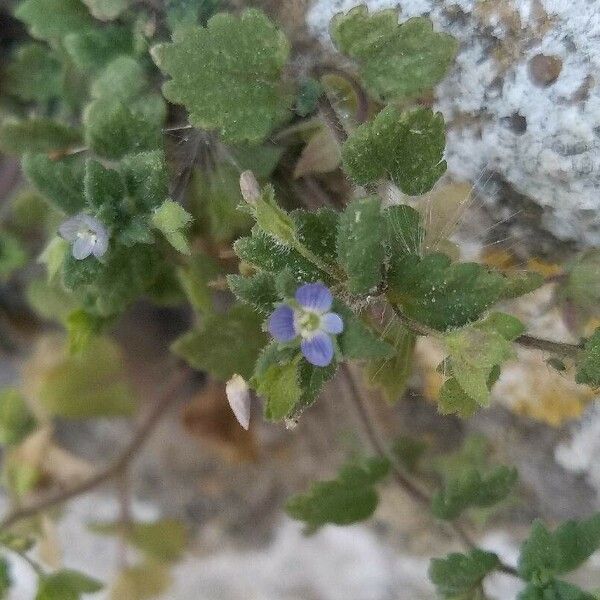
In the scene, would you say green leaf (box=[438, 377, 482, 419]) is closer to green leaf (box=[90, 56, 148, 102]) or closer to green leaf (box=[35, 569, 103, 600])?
green leaf (box=[90, 56, 148, 102])

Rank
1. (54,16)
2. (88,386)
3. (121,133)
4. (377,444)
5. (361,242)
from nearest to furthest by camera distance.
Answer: (361,242)
(121,133)
(54,16)
(377,444)
(88,386)

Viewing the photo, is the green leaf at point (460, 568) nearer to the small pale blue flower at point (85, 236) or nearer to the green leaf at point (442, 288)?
the green leaf at point (442, 288)

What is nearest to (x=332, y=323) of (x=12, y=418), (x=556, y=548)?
(x=556, y=548)

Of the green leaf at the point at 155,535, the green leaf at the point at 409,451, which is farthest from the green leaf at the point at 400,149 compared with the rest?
the green leaf at the point at 155,535

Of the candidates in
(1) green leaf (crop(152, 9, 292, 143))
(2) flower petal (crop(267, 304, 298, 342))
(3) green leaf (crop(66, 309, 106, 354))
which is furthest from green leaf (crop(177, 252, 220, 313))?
(2) flower petal (crop(267, 304, 298, 342))

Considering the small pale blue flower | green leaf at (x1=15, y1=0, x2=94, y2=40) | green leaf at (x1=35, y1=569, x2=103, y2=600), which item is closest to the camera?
the small pale blue flower

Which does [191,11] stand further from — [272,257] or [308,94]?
[272,257]
